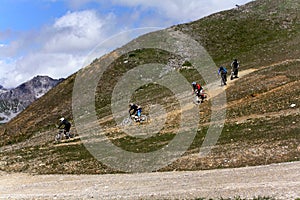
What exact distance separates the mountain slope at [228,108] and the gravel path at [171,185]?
2254mm

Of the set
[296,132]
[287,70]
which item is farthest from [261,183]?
[287,70]

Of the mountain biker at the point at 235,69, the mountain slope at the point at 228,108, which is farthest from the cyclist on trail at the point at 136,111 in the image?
the mountain biker at the point at 235,69

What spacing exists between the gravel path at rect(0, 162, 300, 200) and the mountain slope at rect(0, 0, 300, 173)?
2.25 m

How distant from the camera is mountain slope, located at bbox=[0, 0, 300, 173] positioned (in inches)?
1177

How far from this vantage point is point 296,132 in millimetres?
30812

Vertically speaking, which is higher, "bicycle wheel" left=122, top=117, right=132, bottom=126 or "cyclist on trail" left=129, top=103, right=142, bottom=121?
"cyclist on trail" left=129, top=103, right=142, bottom=121

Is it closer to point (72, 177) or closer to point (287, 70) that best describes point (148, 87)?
point (287, 70)

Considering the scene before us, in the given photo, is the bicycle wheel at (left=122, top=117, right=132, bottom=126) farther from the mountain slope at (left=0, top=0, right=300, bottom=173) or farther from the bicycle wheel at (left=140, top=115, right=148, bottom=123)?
the bicycle wheel at (left=140, top=115, right=148, bottom=123)

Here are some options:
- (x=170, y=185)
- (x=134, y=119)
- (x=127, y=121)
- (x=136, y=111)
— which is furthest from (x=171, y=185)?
(x=127, y=121)

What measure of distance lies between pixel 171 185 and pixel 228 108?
23.2 metres

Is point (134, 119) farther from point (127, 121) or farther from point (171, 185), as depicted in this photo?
point (171, 185)

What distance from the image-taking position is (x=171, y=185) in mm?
23141

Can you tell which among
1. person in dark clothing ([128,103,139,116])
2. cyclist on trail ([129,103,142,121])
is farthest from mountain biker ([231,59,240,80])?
person in dark clothing ([128,103,139,116])

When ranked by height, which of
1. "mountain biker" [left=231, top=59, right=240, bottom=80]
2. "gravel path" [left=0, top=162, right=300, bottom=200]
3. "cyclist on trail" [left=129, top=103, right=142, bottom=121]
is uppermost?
"mountain biker" [left=231, top=59, right=240, bottom=80]
